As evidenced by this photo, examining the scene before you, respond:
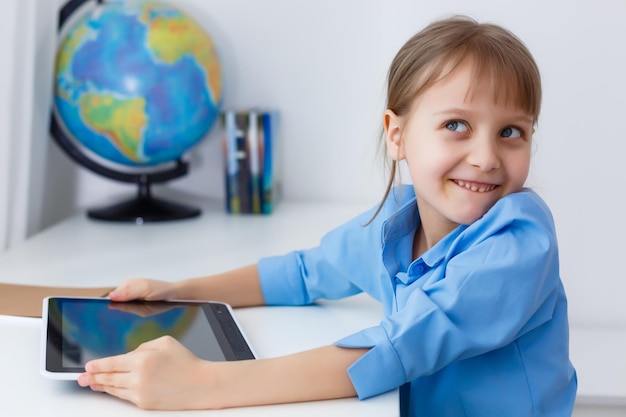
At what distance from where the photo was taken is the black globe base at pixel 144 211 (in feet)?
5.57

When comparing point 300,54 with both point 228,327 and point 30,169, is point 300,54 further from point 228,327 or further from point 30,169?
point 228,327

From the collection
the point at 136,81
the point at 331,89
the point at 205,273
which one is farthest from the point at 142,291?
the point at 331,89

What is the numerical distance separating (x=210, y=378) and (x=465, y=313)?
0.24 meters

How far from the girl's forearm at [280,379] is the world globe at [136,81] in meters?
0.90

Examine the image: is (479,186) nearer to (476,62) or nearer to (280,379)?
(476,62)

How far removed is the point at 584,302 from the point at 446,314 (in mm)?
779

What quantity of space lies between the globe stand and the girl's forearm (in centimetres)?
93

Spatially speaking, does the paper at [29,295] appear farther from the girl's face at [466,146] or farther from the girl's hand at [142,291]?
the girl's face at [466,146]

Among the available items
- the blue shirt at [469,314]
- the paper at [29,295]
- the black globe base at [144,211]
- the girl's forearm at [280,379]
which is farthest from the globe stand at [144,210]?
the girl's forearm at [280,379]

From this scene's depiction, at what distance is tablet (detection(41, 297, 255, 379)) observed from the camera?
0.86 metres

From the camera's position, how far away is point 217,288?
3.72ft

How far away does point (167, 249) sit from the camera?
4.81 ft

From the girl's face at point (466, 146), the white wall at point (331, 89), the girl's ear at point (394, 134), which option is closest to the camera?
the girl's face at point (466, 146)

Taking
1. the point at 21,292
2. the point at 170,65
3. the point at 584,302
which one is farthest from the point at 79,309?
the point at 584,302
